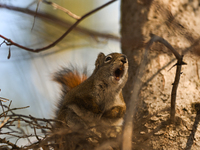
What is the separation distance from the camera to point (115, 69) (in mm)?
1927

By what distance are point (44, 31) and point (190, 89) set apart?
4.45 feet

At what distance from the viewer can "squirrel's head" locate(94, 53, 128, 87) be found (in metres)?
1.86

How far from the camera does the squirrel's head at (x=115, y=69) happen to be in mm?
1857

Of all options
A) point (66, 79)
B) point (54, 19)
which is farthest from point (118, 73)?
point (54, 19)

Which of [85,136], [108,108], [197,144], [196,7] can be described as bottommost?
[197,144]

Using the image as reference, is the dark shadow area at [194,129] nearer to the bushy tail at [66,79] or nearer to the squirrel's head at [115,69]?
the squirrel's head at [115,69]

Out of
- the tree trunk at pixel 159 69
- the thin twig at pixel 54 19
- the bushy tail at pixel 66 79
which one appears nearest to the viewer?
the thin twig at pixel 54 19

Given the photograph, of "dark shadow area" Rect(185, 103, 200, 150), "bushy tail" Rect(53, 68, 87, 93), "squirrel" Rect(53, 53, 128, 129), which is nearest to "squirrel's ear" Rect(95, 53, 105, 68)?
"squirrel" Rect(53, 53, 128, 129)

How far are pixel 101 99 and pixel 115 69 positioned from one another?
304 mm

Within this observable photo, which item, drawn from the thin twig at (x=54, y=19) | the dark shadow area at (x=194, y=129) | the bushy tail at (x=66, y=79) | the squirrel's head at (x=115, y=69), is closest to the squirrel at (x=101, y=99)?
the squirrel's head at (x=115, y=69)

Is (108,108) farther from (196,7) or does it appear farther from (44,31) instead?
(196,7)

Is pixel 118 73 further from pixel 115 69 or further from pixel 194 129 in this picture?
pixel 194 129

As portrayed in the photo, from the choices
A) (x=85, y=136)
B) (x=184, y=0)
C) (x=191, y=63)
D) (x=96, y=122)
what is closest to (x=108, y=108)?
(x=96, y=122)

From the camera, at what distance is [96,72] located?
2086 mm
